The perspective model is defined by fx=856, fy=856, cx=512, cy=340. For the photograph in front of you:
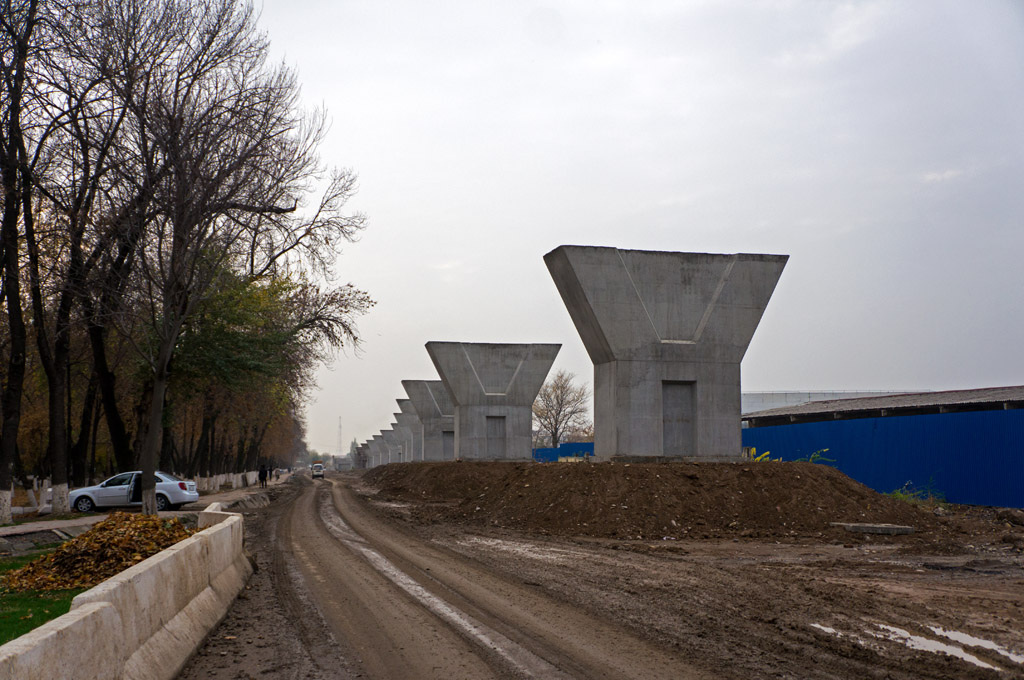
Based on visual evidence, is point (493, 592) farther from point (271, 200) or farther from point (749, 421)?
point (749, 421)

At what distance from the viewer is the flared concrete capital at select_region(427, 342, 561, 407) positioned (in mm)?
47594

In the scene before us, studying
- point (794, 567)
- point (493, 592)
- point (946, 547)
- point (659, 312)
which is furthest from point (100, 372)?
point (946, 547)

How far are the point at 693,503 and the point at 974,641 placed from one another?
1308cm

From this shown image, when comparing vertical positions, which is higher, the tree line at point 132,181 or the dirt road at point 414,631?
the tree line at point 132,181

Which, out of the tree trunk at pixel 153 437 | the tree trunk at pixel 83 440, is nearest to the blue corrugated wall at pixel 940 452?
the tree trunk at pixel 153 437

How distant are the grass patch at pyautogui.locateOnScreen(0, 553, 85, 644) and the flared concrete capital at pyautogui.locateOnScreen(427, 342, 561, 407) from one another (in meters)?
37.2

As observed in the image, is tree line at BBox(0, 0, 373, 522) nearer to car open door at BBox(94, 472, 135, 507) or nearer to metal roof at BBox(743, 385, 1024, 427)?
car open door at BBox(94, 472, 135, 507)

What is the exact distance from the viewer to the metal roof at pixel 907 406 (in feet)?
107

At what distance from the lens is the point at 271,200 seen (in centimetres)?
2361

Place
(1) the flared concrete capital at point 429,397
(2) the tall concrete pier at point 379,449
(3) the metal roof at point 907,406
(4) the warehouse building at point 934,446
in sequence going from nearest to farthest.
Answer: (4) the warehouse building at point 934,446
(3) the metal roof at point 907,406
(1) the flared concrete capital at point 429,397
(2) the tall concrete pier at point 379,449

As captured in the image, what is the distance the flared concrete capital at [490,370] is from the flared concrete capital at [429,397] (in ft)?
60.2

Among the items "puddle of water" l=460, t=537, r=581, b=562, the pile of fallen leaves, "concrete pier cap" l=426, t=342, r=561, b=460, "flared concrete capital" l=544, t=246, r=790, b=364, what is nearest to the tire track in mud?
"puddle of water" l=460, t=537, r=581, b=562

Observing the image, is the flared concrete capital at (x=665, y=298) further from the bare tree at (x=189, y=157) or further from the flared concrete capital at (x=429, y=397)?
the flared concrete capital at (x=429, y=397)

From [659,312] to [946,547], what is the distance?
1016cm
